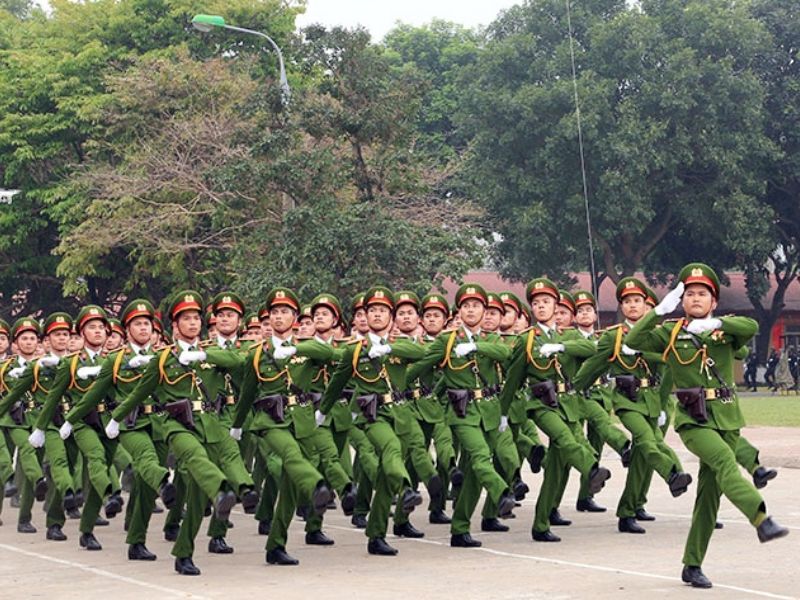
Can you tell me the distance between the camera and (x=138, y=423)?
11.7 metres

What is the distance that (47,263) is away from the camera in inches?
1582

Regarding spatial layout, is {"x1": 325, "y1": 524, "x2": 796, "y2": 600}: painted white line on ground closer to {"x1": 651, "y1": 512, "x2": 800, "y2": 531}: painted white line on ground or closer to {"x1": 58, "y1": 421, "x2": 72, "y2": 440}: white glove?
{"x1": 651, "y1": 512, "x2": 800, "y2": 531}: painted white line on ground

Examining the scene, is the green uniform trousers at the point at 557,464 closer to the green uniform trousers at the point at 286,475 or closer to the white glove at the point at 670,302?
the green uniform trousers at the point at 286,475

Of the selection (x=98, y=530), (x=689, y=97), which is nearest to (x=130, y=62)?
(x=689, y=97)

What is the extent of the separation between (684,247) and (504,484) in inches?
1481

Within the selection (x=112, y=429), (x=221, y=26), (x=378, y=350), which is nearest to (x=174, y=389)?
(x=112, y=429)

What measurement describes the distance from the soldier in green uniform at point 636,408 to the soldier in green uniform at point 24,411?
4.83 meters

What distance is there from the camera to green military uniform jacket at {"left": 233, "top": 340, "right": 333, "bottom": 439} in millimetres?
11320

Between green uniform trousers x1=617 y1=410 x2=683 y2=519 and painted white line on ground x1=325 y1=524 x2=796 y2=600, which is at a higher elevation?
green uniform trousers x1=617 y1=410 x2=683 y2=519

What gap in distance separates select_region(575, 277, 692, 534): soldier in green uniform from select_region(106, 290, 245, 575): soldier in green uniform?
2921 millimetres

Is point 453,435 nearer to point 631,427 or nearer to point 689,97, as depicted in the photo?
point 631,427

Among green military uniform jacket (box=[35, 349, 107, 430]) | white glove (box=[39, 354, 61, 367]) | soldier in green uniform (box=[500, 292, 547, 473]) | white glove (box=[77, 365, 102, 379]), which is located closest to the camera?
green military uniform jacket (box=[35, 349, 107, 430])

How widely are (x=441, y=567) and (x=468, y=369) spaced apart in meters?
2.03

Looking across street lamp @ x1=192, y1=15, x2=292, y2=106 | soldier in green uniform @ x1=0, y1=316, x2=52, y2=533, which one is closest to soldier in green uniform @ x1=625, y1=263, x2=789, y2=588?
soldier in green uniform @ x1=0, y1=316, x2=52, y2=533
